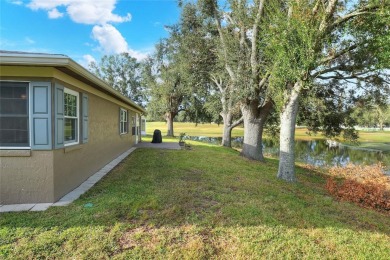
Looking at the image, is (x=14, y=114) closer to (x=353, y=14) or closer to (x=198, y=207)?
(x=198, y=207)

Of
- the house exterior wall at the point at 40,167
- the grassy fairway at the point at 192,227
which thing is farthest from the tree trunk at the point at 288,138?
the house exterior wall at the point at 40,167

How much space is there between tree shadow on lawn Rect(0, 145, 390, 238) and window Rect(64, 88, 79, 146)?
1303 millimetres

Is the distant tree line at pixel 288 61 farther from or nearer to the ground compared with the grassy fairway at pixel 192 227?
farther from the ground

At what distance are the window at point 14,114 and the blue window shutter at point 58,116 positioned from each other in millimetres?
491

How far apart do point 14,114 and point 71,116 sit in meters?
1.21

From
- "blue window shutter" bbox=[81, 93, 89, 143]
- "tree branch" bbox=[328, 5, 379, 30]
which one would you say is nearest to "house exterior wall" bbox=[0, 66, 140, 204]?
"blue window shutter" bbox=[81, 93, 89, 143]

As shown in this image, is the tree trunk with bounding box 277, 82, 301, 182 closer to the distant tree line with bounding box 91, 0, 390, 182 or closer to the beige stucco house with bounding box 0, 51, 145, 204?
the distant tree line with bounding box 91, 0, 390, 182

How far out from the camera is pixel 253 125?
11383 millimetres

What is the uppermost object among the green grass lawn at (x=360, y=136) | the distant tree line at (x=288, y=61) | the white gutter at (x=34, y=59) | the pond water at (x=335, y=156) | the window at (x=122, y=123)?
the distant tree line at (x=288, y=61)

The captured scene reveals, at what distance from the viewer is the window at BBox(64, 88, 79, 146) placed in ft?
17.4

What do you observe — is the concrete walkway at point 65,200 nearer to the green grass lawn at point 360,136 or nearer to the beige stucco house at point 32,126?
the beige stucco house at point 32,126

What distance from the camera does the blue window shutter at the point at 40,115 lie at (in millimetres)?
4371

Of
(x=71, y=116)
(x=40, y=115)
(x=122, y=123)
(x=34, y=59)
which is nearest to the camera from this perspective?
(x=34, y=59)

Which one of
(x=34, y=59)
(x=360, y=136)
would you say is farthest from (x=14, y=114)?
(x=360, y=136)
